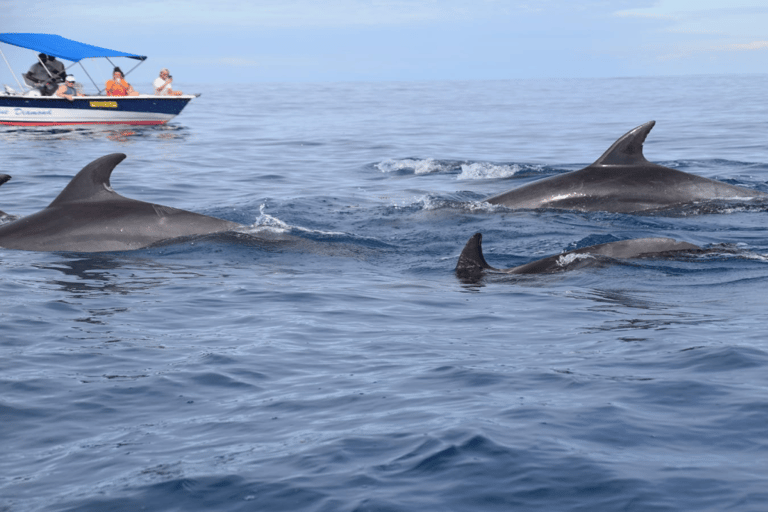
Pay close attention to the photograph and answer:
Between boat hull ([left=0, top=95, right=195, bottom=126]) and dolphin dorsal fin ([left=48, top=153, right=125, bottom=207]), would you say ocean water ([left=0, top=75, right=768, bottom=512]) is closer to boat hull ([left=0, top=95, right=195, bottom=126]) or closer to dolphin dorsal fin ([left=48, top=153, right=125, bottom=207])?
dolphin dorsal fin ([left=48, top=153, right=125, bottom=207])

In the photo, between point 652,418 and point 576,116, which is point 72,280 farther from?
point 576,116

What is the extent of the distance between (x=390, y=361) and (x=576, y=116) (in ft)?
120

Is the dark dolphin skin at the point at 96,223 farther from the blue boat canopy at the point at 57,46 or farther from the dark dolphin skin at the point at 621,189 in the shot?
the blue boat canopy at the point at 57,46

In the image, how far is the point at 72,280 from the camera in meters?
9.46

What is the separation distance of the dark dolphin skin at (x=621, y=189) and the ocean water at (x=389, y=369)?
0.36 m

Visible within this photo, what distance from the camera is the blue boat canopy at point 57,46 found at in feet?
113

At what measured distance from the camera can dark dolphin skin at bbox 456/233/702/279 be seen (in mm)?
9383

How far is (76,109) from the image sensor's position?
3447cm

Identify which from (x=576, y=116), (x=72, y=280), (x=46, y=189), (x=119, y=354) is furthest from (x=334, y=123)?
(x=119, y=354)

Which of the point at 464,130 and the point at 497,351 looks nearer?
the point at 497,351

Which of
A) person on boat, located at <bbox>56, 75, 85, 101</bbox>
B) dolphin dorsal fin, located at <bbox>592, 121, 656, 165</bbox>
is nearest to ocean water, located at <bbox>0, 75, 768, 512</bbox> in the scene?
dolphin dorsal fin, located at <bbox>592, 121, 656, 165</bbox>

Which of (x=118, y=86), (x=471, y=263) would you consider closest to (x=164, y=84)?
(x=118, y=86)

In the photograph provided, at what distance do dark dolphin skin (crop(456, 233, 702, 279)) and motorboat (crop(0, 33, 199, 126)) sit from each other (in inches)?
1105

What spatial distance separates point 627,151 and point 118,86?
1061 inches
